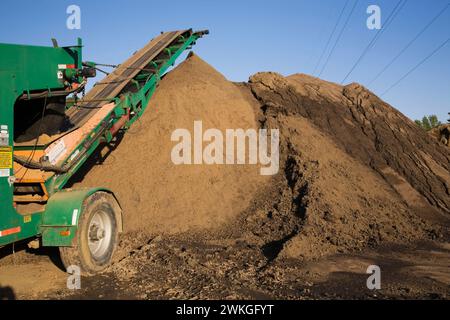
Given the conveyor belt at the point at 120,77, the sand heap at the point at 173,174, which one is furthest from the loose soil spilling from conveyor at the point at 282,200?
the conveyor belt at the point at 120,77

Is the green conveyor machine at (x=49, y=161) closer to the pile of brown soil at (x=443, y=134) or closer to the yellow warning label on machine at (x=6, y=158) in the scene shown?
the yellow warning label on machine at (x=6, y=158)

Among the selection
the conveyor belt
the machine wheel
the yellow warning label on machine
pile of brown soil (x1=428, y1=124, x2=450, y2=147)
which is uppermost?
the conveyor belt

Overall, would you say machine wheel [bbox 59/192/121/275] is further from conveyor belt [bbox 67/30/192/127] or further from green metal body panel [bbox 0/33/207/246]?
conveyor belt [bbox 67/30/192/127]

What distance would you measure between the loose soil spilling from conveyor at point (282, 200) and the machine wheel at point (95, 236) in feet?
0.81

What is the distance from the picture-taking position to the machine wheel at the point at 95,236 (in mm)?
5750

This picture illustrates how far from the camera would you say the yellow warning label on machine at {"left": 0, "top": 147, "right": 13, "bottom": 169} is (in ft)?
16.1

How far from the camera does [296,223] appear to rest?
8.31 m

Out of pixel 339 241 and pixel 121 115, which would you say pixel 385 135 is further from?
pixel 121 115

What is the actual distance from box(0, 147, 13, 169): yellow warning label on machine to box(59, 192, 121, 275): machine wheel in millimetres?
1253

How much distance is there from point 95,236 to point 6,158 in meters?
1.81

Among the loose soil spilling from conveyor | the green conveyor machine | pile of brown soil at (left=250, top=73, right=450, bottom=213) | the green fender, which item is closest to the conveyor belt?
the green conveyor machine

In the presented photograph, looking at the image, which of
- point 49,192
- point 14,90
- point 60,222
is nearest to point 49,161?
point 49,192

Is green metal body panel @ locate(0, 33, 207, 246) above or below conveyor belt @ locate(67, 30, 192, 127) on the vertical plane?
below

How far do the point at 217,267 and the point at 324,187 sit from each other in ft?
11.4
